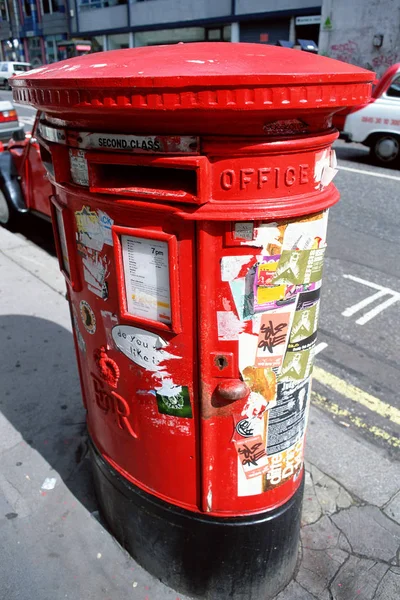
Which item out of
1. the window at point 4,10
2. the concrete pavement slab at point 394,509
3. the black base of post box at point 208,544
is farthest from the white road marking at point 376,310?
the window at point 4,10

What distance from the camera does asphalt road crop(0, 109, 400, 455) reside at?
3377 millimetres

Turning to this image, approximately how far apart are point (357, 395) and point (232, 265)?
2.34 m

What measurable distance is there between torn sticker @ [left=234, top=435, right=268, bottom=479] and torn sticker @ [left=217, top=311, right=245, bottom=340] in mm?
445

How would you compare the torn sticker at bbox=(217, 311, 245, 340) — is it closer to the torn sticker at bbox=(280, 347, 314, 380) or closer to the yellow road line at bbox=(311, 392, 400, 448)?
the torn sticker at bbox=(280, 347, 314, 380)

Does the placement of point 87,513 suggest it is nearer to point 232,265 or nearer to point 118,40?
point 232,265

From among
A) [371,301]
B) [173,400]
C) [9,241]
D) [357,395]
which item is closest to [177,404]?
[173,400]

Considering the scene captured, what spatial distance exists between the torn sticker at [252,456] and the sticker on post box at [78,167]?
1077 mm

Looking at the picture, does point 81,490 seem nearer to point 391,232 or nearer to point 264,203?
point 264,203

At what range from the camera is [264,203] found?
1468 mm

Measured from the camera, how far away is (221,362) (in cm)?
169

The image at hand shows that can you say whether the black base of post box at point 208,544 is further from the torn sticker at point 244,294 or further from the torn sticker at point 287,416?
the torn sticker at point 244,294

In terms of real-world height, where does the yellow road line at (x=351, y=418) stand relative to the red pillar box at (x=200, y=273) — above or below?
below

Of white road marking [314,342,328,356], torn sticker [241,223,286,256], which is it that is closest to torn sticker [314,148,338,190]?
torn sticker [241,223,286,256]

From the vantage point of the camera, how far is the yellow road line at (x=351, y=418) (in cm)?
310
